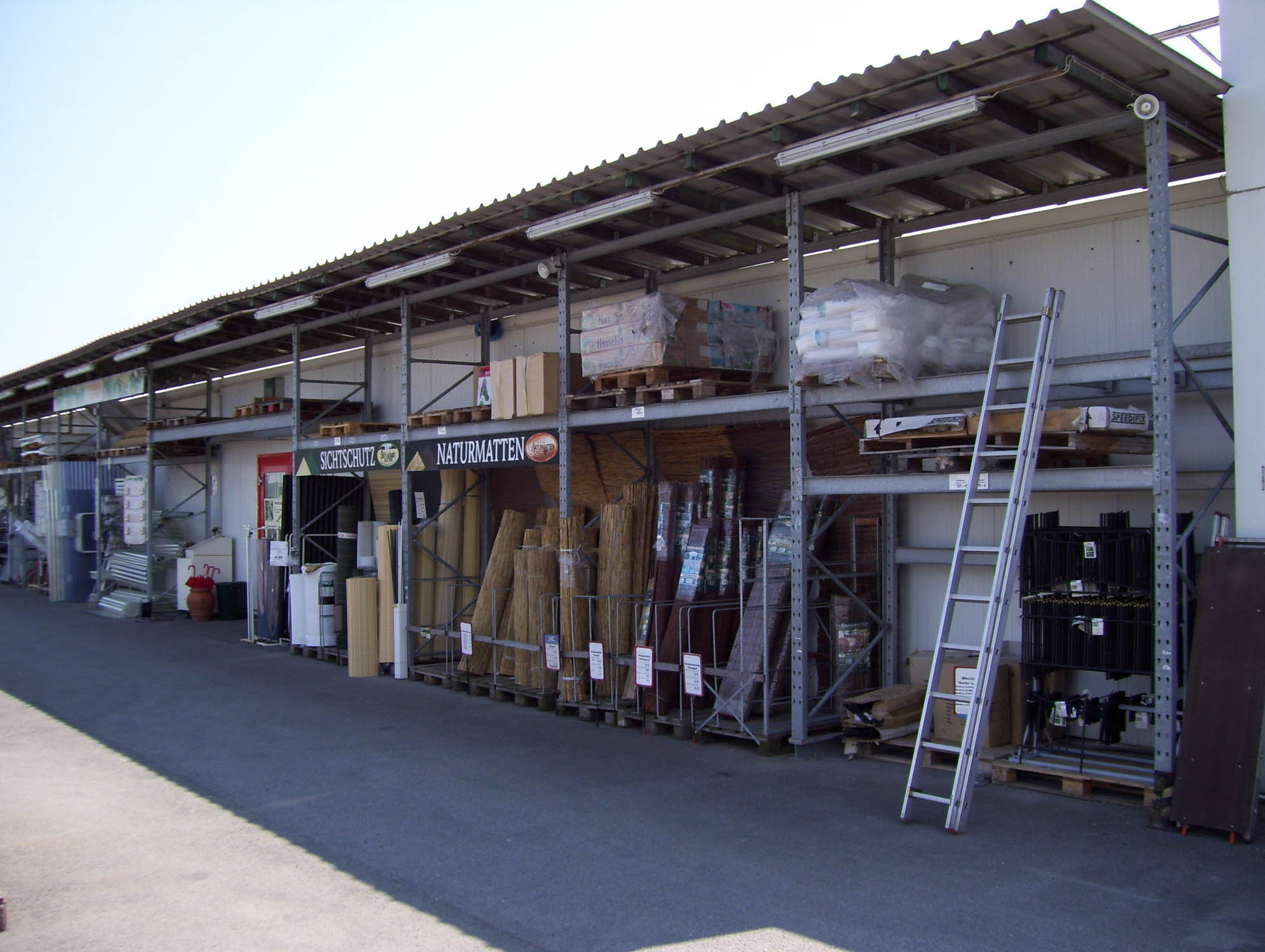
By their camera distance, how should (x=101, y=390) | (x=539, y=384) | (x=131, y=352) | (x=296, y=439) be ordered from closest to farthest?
(x=539, y=384), (x=296, y=439), (x=131, y=352), (x=101, y=390)

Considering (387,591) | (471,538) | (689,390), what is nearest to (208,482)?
(387,591)

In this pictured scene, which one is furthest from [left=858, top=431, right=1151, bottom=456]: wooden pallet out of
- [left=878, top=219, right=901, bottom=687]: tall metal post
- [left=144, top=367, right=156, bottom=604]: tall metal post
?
[left=144, top=367, right=156, bottom=604]: tall metal post

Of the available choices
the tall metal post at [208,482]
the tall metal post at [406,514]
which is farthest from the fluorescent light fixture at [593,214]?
the tall metal post at [208,482]

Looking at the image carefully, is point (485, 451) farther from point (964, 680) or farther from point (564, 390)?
point (964, 680)

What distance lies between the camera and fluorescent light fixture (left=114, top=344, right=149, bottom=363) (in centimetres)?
1762

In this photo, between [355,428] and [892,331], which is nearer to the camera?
[892,331]

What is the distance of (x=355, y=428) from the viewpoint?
14.3 metres

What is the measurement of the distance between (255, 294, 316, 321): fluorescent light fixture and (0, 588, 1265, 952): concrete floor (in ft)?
17.6

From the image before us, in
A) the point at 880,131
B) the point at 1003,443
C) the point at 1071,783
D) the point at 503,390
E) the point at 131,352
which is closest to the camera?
the point at 880,131

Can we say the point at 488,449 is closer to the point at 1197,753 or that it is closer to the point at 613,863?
the point at 613,863

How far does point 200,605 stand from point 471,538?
330 inches

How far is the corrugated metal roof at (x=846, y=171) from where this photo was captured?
22.1 ft

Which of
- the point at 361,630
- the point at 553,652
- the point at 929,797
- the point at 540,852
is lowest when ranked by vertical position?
the point at 540,852

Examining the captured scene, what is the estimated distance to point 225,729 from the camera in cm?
1023
